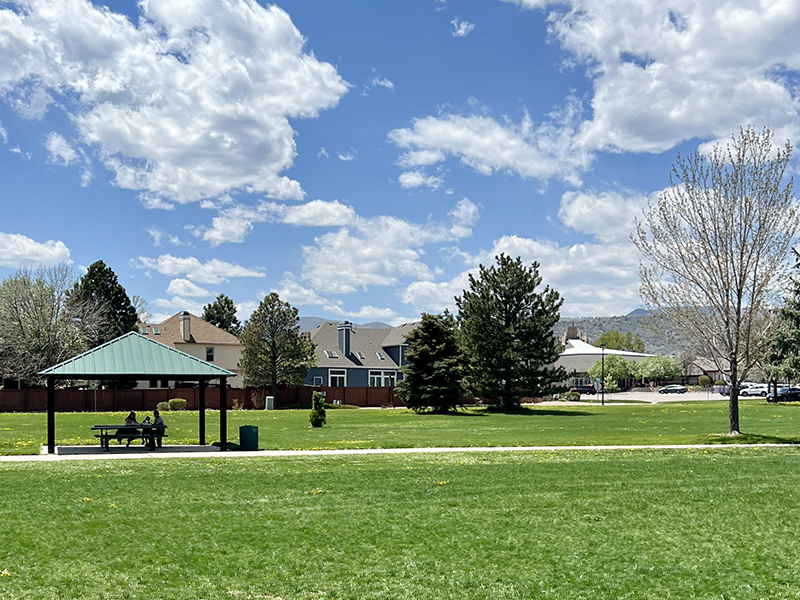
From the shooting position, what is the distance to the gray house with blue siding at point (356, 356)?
7625cm

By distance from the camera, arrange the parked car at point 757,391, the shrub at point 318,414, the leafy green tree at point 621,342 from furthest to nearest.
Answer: the leafy green tree at point 621,342, the parked car at point 757,391, the shrub at point 318,414

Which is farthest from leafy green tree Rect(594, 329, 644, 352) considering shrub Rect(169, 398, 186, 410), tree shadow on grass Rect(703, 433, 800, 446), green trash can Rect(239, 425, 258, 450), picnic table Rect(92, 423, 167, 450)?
picnic table Rect(92, 423, 167, 450)

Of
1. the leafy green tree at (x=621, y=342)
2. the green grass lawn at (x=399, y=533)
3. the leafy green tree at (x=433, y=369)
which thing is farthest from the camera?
the leafy green tree at (x=621, y=342)

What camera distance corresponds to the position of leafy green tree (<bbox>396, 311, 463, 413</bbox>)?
2029 inches

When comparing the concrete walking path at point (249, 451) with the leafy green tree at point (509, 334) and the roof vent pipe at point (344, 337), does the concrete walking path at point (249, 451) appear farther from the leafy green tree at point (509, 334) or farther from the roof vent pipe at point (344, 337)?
the roof vent pipe at point (344, 337)

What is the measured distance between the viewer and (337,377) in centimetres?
7662

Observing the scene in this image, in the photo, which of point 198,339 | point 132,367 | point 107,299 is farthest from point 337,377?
point 132,367

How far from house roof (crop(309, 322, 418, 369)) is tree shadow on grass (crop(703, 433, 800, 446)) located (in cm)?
5007

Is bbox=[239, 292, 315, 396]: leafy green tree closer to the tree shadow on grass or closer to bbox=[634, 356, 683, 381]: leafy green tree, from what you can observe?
the tree shadow on grass

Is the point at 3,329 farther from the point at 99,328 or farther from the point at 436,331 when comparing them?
the point at 436,331

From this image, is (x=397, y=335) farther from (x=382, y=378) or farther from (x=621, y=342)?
(x=621, y=342)

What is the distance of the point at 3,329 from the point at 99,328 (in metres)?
9.15

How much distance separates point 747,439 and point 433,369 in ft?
86.5

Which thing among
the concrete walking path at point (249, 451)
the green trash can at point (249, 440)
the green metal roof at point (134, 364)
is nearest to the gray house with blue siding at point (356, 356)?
the green metal roof at point (134, 364)
